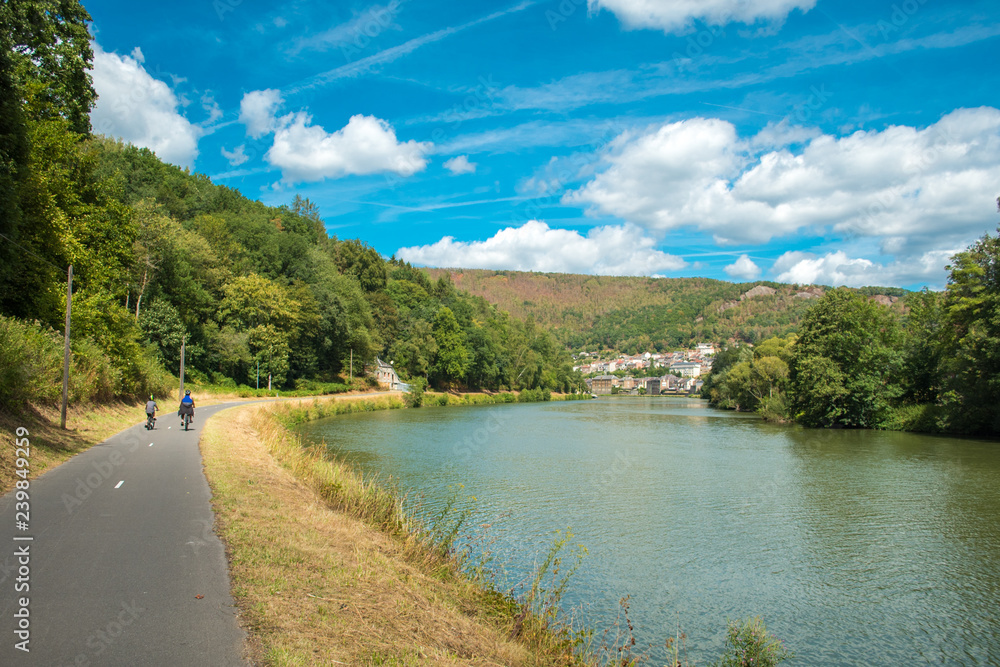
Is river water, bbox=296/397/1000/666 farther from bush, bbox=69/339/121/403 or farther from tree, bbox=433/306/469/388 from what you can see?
tree, bbox=433/306/469/388

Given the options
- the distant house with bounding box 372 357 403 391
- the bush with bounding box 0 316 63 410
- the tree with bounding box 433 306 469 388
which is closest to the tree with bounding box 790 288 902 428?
the tree with bounding box 433 306 469 388

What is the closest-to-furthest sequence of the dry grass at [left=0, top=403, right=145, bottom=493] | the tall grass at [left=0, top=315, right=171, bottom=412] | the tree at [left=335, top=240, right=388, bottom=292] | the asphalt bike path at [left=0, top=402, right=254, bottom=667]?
the asphalt bike path at [left=0, top=402, right=254, bottom=667], the dry grass at [left=0, top=403, right=145, bottom=493], the tall grass at [left=0, top=315, right=171, bottom=412], the tree at [left=335, top=240, right=388, bottom=292]

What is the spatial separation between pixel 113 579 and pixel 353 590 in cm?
265

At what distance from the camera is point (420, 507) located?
632 inches

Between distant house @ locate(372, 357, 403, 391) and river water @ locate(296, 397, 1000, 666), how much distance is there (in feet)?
159

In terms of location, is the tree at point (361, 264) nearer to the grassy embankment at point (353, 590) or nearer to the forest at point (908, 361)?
the forest at point (908, 361)

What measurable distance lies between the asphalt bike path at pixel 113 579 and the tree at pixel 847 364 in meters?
49.2

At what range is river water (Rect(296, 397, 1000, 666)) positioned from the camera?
10.2 meters

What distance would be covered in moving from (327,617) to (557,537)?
29.6ft

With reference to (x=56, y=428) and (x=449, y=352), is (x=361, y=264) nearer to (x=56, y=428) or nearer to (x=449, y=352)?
(x=449, y=352)

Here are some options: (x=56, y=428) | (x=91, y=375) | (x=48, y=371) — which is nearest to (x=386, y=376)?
(x=91, y=375)

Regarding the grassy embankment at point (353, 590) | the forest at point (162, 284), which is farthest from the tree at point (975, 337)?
the forest at point (162, 284)

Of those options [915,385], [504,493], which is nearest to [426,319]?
[915,385]

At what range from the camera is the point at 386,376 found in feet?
277
